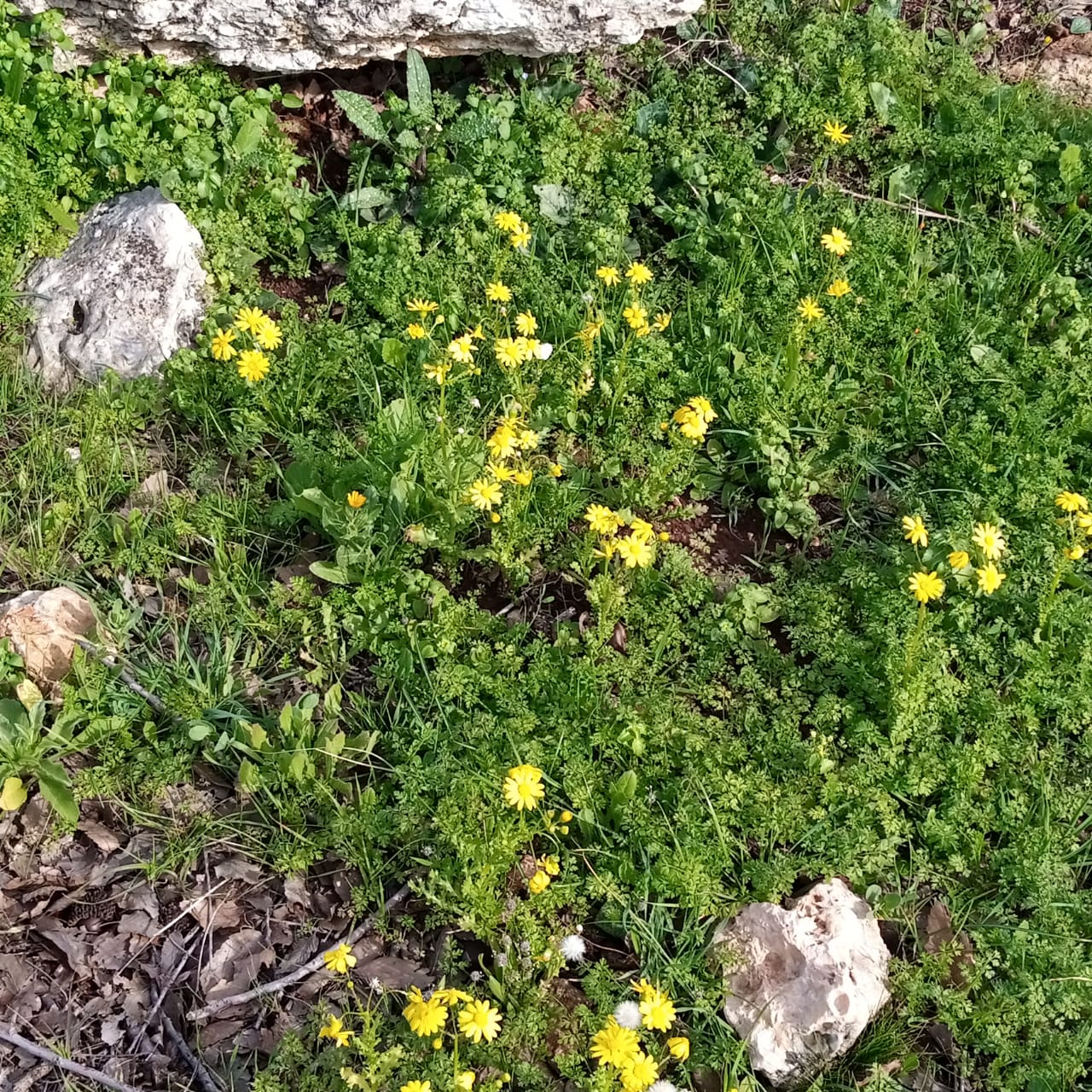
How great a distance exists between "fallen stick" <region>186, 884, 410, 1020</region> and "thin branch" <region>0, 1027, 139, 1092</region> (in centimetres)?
21

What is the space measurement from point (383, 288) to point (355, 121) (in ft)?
2.94

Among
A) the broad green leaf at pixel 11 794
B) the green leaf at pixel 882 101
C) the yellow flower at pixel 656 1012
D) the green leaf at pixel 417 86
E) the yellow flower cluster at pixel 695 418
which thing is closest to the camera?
the yellow flower at pixel 656 1012

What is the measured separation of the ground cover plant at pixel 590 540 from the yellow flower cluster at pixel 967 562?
0.09 ft

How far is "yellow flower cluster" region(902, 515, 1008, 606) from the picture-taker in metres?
2.88

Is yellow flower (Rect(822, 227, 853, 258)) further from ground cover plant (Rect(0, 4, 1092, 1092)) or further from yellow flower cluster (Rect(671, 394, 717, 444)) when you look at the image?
yellow flower cluster (Rect(671, 394, 717, 444))

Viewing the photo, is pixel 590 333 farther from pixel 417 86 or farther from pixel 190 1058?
pixel 190 1058

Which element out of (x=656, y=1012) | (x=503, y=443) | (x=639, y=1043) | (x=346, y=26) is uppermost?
(x=346, y=26)

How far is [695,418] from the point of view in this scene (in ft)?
10.7

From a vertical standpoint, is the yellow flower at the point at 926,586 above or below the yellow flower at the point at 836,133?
below

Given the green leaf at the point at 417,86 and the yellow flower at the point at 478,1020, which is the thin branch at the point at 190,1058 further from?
the green leaf at the point at 417,86

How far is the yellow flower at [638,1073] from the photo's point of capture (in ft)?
7.30

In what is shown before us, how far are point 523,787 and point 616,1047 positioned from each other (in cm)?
66

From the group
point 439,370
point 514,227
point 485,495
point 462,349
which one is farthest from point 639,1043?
point 514,227

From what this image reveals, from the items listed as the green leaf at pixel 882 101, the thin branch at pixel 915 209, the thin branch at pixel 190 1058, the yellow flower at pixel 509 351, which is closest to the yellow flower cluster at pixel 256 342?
the yellow flower at pixel 509 351
